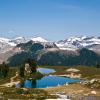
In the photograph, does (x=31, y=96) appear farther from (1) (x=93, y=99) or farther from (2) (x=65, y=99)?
(1) (x=93, y=99)

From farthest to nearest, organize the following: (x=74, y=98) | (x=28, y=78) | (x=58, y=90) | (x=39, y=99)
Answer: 1. (x=28, y=78)
2. (x=58, y=90)
3. (x=74, y=98)
4. (x=39, y=99)

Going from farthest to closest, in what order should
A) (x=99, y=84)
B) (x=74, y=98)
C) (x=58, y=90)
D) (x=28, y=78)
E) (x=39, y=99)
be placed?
1. (x=28, y=78)
2. (x=99, y=84)
3. (x=58, y=90)
4. (x=74, y=98)
5. (x=39, y=99)

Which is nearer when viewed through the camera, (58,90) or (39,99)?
(39,99)

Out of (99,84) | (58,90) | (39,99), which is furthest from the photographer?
(99,84)

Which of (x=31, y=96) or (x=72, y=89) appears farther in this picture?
(x=72, y=89)

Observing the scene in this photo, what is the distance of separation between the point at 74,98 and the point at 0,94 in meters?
19.8

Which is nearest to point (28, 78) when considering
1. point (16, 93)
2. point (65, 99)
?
point (16, 93)

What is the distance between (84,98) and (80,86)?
29.9 m

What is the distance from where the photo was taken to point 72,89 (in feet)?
376

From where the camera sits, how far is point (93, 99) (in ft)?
296

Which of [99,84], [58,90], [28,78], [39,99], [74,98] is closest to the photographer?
[39,99]

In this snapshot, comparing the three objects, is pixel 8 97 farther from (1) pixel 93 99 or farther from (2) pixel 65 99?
(1) pixel 93 99

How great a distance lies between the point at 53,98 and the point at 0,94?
15200 mm

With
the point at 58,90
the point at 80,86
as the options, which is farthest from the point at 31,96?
the point at 80,86
